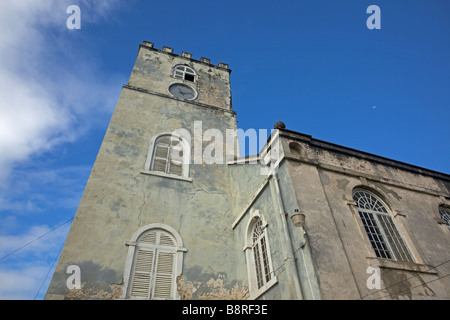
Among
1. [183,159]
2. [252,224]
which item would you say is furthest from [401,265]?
[183,159]

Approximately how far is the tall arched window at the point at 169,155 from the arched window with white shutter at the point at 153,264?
2.53 meters

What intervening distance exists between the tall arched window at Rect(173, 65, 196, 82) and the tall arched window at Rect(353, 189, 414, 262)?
10.9m

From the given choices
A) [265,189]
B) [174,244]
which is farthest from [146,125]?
[265,189]

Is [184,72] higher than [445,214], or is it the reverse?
[184,72]

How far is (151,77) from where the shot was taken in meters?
14.5

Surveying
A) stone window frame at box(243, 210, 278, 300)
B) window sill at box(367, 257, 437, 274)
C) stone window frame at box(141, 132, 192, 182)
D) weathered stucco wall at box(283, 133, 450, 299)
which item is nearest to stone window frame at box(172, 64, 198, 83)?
stone window frame at box(141, 132, 192, 182)

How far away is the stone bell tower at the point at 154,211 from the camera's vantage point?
8.06m

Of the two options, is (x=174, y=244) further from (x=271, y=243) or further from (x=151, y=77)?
(x=151, y=77)

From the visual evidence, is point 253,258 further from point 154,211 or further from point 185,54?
point 185,54

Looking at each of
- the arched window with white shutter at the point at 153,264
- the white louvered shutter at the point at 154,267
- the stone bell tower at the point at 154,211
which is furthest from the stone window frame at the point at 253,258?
the white louvered shutter at the point at 154,267

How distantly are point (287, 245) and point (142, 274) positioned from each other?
4.34 m

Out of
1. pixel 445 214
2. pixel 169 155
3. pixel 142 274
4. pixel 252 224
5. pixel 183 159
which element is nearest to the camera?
pixel 142 274

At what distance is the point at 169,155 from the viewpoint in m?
11.6
